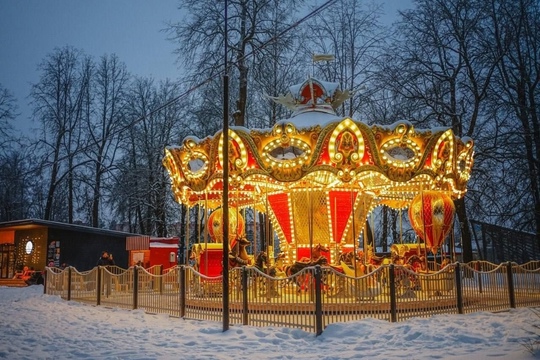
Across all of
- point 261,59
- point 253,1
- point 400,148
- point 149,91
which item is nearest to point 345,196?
point 400,148

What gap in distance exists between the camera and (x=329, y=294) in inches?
430

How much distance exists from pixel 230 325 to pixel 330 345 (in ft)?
8.58

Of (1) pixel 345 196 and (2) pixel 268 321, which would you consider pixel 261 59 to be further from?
(2) pixel 268 321

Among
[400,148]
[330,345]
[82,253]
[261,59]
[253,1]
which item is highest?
[253,1]

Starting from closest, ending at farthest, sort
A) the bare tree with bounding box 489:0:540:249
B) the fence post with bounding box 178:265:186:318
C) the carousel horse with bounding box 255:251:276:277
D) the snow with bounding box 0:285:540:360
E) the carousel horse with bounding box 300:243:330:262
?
1. the snow with bounding box 0:285:540:360
2. the fence post with bounding box 178:265:186:318
3. the carousel horse with bounding box 255:251:276:277
4. the carousel horse with bounding box 300:243:330:262
5. the bare tree with bounding box 489:0:540:249

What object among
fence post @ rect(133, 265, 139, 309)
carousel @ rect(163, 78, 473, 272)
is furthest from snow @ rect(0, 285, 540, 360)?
carousel @ rect(163, 78, 473, 272)

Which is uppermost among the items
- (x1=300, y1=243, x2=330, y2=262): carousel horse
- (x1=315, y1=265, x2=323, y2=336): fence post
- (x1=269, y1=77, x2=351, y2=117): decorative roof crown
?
(x1=269, y1=77, x2=351, y2=117): decorative roof crown

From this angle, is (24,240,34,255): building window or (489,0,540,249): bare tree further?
(24,240,34,255): building window

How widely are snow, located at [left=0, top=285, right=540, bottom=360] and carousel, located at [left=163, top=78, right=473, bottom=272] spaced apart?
415 centimetres

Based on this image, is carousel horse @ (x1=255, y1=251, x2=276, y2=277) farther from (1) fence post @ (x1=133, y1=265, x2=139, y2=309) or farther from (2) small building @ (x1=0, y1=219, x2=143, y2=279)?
(2) small building @ (x1=0, y1=219, x2=143, y2=279)

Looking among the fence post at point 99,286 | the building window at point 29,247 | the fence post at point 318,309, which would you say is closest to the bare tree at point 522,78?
the fence post at point 318,309

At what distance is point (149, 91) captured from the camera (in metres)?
35.3

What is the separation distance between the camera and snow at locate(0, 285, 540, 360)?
7.96 m

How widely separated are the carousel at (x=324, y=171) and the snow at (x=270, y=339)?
415 cm
